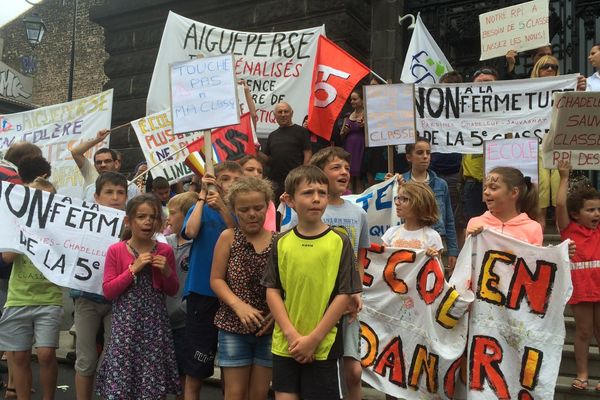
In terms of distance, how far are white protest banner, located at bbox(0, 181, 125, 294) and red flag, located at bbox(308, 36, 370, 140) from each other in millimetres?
2972

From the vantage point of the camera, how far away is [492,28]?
272 inches

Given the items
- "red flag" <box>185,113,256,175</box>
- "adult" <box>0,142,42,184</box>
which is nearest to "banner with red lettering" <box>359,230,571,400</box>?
"red flag" <box>185,113,256,175</box>

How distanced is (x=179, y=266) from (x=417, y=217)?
157 cm

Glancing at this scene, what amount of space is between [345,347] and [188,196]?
162 centimetres

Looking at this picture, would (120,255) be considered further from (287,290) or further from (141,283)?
(287,290)

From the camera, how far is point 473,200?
5.77m

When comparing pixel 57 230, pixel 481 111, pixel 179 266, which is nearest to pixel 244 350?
pixel 179 266

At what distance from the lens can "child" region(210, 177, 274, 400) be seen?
127 inches

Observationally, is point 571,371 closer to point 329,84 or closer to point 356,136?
point 356,136

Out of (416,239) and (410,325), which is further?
(416,239)

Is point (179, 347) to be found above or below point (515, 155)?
below

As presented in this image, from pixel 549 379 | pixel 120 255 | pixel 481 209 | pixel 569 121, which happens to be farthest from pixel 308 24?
pixel 549 379

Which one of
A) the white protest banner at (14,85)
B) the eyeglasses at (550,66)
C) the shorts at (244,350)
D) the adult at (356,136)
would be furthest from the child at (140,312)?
the white protest banner at (14,85)

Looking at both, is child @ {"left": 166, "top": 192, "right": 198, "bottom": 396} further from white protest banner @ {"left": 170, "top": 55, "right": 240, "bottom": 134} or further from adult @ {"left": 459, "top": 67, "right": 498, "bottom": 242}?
adult @ {"left": 459, "top": 67, "right": 498, "bottom": 242}
